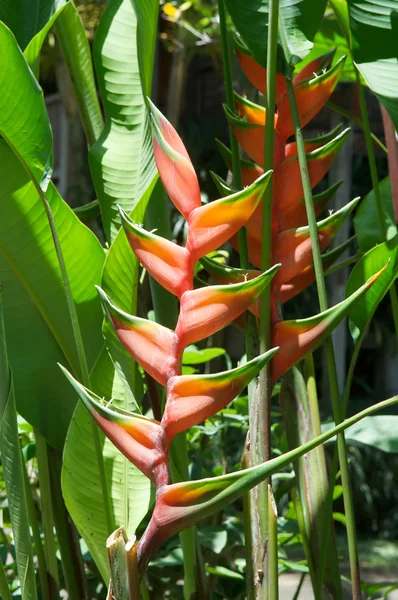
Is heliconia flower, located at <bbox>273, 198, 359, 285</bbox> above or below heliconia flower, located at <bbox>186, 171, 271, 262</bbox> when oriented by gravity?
below

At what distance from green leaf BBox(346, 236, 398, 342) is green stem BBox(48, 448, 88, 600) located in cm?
36

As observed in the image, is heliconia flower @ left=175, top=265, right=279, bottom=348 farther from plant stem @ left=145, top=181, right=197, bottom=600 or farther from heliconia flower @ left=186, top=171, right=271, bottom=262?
plant stem @ left=145, top=181, right=197, bottom=600

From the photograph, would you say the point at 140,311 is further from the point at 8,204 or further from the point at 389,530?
the point at 389,530

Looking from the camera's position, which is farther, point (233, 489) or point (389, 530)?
point (389, 530)

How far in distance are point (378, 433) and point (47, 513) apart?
1.20 ft

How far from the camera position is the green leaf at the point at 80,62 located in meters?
0.76

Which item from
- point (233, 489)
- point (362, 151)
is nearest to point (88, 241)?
point (233, 489)

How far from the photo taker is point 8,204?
663 millimetres

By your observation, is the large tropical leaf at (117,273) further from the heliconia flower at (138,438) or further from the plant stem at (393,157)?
the plant stem at (393,157)

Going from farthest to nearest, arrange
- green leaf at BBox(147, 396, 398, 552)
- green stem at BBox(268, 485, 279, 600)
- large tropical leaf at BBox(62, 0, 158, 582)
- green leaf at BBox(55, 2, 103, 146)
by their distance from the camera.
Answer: green leaf at BBox(55, 2, 103, 146) < large tropical leaf at BBox(62, 0, 158, 582) < green stem at BBox(268, 485, 279, 600) < green leaf at BBox(147, 396, 398, 552)

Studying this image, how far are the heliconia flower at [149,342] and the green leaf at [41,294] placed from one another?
20cm

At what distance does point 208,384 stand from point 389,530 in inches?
143

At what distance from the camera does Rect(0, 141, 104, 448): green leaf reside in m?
0.67

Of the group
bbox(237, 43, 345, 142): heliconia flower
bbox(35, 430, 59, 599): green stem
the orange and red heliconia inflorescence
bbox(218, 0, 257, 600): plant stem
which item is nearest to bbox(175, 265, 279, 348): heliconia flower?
the orange and red heliconia inflorescence
